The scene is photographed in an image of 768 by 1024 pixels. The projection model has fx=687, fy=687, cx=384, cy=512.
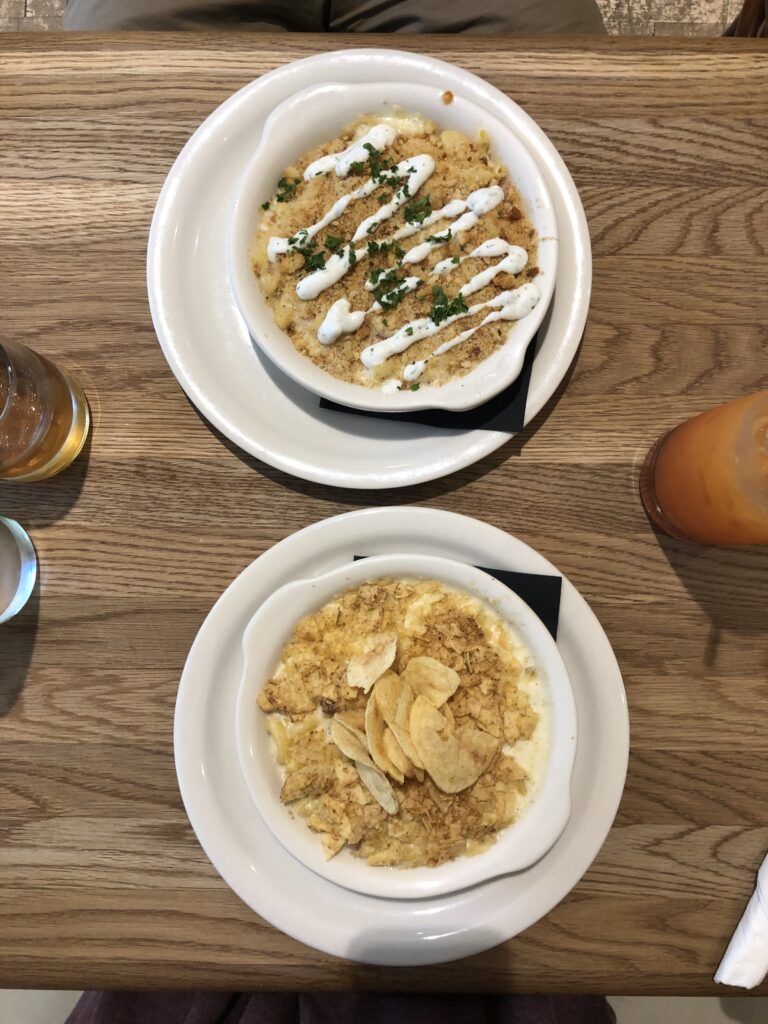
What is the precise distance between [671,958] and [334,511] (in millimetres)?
1053

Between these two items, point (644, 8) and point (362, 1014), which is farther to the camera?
point (644, 8)

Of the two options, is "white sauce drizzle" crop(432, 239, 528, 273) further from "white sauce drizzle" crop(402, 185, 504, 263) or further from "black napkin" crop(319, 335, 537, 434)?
"black napkin" crop(319, 335, 537, 434)

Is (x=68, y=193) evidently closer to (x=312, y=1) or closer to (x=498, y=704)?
(x=312, y=1)

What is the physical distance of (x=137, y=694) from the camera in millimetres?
1332

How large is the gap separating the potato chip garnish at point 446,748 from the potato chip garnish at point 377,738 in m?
0.05

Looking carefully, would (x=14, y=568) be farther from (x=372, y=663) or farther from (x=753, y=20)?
(x=753, y=20)

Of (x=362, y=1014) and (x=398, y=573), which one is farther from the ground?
(x=398, y=573)

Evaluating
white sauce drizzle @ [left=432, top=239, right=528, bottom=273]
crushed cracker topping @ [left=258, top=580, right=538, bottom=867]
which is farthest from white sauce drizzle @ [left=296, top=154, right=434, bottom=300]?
crushed cracker topping @ [left=258, top=580, right=538, bottom=867]

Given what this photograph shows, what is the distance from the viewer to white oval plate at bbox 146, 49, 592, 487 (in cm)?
128

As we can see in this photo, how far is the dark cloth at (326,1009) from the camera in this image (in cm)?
148

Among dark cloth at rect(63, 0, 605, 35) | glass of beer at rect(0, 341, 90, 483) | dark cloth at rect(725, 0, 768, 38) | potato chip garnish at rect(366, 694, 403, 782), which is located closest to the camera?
potato chip garnish at rect(366, 694, 403, 782)

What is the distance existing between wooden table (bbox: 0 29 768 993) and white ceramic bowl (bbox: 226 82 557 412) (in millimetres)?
194

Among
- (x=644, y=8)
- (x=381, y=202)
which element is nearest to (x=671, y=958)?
(x=381, y=202)

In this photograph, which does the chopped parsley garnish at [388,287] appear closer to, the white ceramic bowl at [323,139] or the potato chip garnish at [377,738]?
the white ceramic bowl at [323,139]
